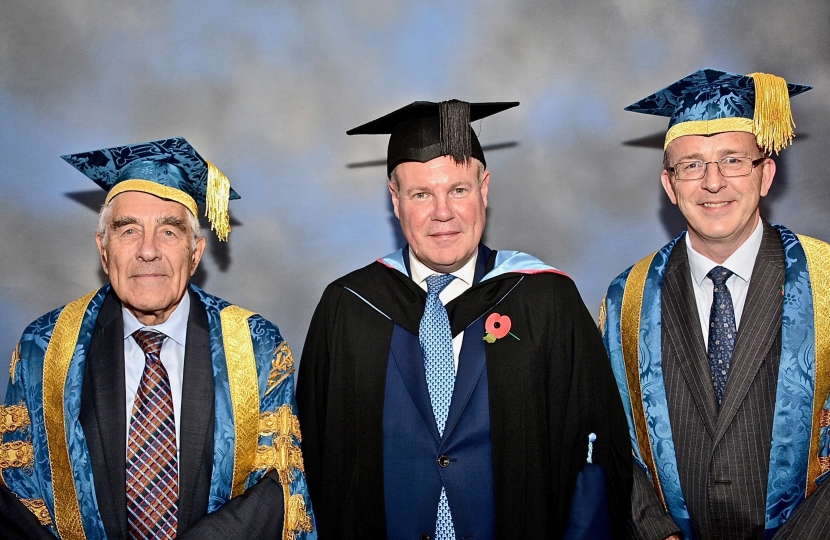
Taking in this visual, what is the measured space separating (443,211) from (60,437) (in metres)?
1.35

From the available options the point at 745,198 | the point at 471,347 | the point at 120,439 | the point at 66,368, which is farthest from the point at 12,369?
the point at 745,198

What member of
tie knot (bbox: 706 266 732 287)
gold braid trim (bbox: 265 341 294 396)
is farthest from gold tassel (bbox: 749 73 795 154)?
gold braid trim (bbox: 265 341 294 396)

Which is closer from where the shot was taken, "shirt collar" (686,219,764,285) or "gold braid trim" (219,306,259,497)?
"gold braid trim" (219,306,259,497)

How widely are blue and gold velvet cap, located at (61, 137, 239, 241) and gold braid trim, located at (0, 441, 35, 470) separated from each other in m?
0.80

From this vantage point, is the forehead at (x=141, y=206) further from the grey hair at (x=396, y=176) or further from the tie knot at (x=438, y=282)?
the tie knot at (x=438, y=282)

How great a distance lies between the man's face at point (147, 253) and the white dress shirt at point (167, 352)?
0.03m

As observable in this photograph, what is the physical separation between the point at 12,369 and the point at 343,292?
107 centimetres

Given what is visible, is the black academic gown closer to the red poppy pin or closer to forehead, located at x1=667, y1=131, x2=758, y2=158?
the red poppy pin

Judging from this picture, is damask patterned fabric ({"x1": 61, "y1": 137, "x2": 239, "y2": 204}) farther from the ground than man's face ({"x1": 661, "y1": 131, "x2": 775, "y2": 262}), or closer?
farther from the ground

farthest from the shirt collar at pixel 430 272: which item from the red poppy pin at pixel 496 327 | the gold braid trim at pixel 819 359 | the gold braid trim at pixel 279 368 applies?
the gold braid trim at pixel 819 359

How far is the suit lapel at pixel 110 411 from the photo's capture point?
2230mm

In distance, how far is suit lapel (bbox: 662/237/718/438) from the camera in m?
2.34

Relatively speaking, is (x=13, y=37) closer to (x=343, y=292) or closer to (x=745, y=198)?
(x=343, y=292)

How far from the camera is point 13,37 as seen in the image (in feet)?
11.6
